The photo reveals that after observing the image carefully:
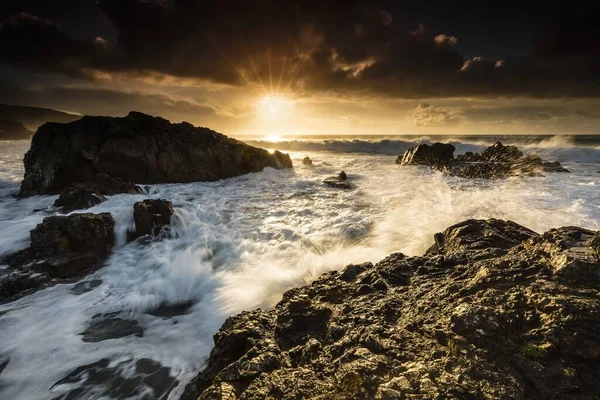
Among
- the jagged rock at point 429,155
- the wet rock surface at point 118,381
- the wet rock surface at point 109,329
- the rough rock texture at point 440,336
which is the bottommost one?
the wet rock surface at point 118,381

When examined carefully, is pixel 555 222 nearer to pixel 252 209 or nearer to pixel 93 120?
pixel 252 209

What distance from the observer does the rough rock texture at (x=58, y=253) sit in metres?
6.36

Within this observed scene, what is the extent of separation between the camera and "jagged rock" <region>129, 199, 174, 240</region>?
905 cm

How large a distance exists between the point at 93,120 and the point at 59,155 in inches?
154

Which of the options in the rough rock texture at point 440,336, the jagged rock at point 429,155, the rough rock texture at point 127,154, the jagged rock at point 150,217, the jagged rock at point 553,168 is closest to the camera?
the rough rock texture at point 440,336

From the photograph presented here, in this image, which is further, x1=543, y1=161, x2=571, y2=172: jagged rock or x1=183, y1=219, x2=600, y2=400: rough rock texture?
x1=543, y1=161, x2=571, y2=172: jagged rock

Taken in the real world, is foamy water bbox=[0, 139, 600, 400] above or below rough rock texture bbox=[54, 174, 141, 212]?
below

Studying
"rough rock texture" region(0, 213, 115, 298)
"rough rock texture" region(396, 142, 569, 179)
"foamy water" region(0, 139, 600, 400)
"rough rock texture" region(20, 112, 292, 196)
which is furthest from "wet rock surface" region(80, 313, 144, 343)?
"rough rock texture" region(396, 142, 569, 179)

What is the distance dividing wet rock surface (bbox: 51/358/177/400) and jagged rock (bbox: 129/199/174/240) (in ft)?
16.7

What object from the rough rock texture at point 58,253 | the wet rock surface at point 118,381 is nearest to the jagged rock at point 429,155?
the rough rock texture at point 58,253

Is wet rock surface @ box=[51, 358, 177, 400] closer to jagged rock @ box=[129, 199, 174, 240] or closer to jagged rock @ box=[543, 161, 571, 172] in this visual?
jagged rock @ box=[129, 199, 174, 240]

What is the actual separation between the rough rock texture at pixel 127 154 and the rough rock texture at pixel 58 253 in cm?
773

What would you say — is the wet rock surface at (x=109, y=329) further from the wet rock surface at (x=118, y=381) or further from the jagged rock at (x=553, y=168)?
the jagged rock at (x=553, y=168)

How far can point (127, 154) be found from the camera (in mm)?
16656
